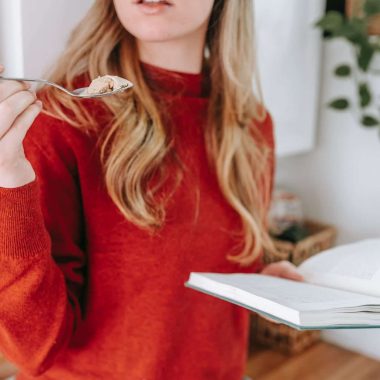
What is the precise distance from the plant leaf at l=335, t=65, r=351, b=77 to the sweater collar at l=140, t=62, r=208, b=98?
573 mm

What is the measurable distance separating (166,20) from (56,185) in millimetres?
259

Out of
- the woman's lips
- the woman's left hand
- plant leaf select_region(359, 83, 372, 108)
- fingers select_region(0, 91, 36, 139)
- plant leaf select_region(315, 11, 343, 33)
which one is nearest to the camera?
fingers select_region(0, 91, 36, 139)

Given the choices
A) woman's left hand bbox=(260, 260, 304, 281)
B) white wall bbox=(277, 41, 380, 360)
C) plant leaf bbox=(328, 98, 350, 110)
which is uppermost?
woman's left hand bbox=(260, 260, 304, 281)

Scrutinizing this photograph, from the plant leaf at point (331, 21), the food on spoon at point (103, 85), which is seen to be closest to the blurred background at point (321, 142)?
the plant leaf at point (331, 21)

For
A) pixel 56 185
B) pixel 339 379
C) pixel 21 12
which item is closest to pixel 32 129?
pixel 56 185

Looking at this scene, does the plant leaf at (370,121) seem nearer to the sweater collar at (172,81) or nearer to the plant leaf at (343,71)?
the plant leaf at (343,71)

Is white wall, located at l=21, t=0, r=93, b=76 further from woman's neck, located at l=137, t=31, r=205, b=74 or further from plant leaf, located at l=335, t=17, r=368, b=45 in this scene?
plant leaf, located at l=335, t=17, r=368, b=45

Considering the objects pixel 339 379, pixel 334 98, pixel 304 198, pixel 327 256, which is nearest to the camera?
pixel 327 256

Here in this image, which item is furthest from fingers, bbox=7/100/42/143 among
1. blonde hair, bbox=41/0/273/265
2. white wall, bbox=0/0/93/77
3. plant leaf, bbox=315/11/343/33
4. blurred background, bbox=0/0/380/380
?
plant leaf, bbox=315/11/343/33

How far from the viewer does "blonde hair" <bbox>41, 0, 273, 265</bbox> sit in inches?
30.4

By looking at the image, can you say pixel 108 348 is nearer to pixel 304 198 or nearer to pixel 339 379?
pixel 339 379

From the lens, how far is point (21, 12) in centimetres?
78

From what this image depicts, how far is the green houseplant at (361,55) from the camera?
128cm

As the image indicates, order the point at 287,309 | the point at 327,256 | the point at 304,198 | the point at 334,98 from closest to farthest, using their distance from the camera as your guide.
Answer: the point at 287,309, the point at 327,256, the point at 334,98, the point at 304,198
